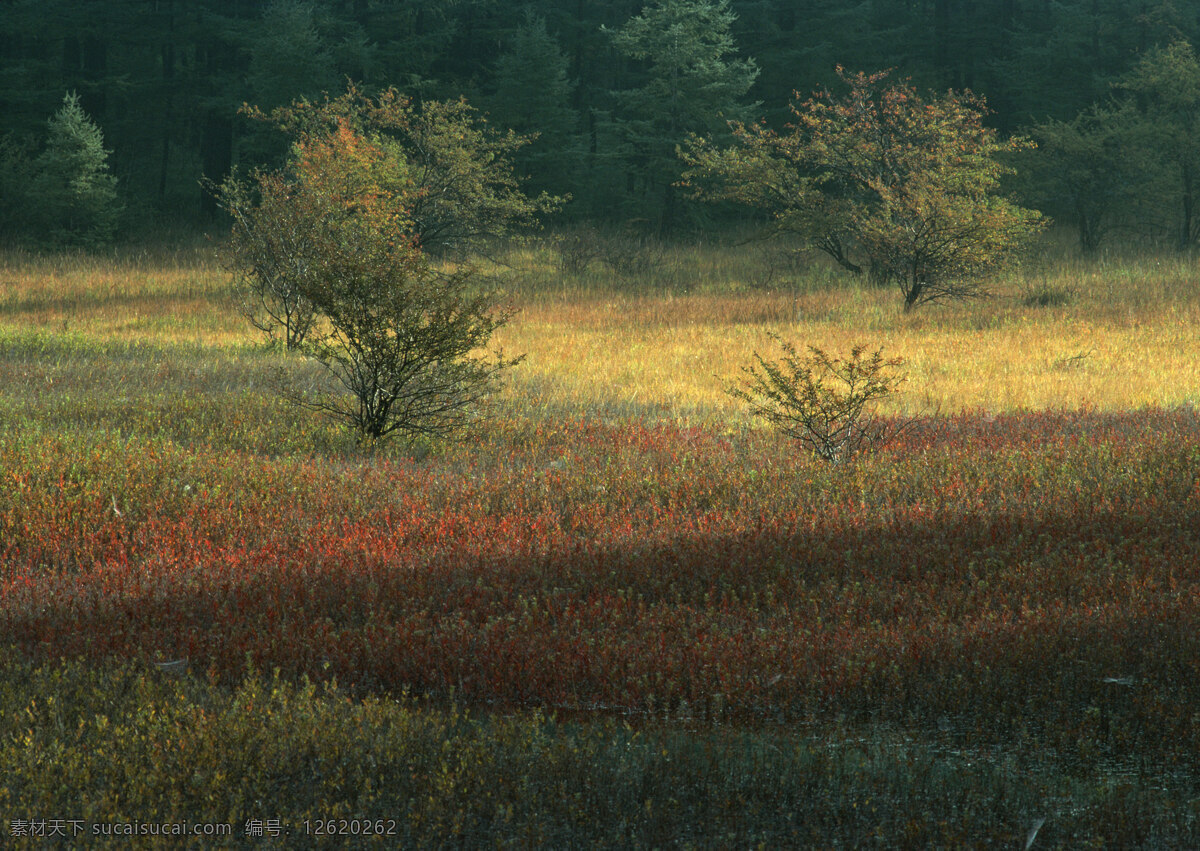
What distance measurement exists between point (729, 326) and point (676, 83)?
2176 centimetres

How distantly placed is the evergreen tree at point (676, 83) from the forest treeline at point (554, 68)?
0.09 m

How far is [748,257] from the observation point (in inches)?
1334

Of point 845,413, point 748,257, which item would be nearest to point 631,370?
point 845,413

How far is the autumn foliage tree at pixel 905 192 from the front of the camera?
23.0 metres

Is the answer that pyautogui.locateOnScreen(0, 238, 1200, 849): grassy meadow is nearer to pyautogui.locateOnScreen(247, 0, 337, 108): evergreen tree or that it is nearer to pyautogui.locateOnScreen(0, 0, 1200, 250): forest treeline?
pyautogui.locateOnScreen(0, 0, 1200, 250): forest treeline

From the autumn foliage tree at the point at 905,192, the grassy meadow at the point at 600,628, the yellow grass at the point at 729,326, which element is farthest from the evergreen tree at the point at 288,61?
the grassy meadow at the point at 600,628

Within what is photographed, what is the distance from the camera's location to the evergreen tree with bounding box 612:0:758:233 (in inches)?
1542

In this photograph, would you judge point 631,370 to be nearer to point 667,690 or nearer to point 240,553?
point 240,553

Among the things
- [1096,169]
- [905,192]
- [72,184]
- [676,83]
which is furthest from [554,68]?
[905,192]

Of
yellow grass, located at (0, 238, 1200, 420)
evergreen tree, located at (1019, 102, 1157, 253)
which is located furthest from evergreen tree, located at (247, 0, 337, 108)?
evergreen tree, located at (1019, 102, 1157, 253)

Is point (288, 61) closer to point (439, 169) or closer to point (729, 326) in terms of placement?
point (439, 169)

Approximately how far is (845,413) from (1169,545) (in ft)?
12.1

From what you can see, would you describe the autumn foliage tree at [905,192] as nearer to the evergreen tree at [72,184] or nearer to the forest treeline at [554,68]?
the forest treeline at [554,68]

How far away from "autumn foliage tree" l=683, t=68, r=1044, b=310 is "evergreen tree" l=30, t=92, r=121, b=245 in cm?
2180
